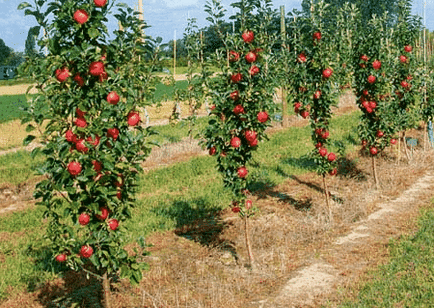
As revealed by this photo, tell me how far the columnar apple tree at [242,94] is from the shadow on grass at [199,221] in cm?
162

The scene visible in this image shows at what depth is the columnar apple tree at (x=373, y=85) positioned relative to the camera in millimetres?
9594

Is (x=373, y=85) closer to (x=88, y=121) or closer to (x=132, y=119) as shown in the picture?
(x=132, y=119)

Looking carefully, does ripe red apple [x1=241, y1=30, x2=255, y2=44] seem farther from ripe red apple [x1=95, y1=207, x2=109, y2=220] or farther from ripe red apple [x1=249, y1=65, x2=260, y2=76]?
ripe red apple [x1=95, y1=207, x2=109, y2=220]

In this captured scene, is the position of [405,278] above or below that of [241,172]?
below

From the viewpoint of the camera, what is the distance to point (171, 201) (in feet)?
32.3

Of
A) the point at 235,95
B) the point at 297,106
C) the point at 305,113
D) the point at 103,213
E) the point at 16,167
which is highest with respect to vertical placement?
the point at 235,95

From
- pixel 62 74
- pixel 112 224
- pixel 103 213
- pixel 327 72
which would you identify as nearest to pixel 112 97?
pixel 62 74

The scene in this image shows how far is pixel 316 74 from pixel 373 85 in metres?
2.06

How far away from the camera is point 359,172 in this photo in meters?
11.4

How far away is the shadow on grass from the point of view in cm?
770

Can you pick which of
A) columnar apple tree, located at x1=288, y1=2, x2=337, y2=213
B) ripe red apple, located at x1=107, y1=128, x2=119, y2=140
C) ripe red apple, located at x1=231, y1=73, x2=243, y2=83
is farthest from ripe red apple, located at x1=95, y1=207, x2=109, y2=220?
columnar apple tree, located at x1=288, y1=2, x2=337, y2=213

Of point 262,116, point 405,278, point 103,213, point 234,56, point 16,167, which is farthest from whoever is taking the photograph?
point 16,167

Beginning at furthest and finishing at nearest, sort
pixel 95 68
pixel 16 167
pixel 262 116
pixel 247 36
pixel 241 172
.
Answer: pixel 16 167, pixel 241 172, pixel 247 36, pixel 262 116, pixel 95 68

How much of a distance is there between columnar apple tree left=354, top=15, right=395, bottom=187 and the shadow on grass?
3742 millimetres
